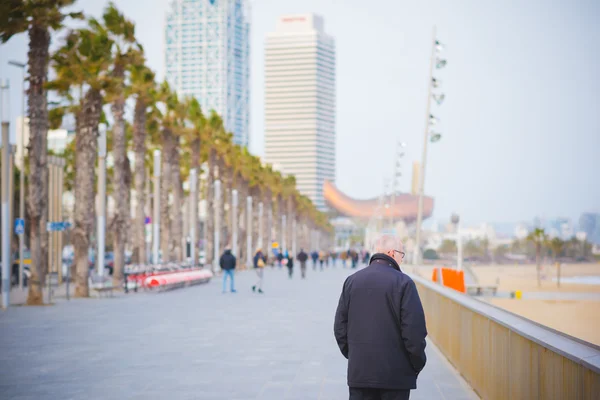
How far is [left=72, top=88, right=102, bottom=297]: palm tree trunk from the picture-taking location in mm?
30531

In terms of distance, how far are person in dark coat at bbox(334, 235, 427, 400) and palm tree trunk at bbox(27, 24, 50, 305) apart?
21.6m

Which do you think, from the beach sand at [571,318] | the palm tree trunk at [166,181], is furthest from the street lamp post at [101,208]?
the palm tree trunk at [166,181]

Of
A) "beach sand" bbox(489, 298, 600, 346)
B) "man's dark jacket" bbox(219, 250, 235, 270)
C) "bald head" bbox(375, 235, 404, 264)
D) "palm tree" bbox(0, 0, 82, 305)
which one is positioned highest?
"palm tree" bbox(0, 0, 82, 305)

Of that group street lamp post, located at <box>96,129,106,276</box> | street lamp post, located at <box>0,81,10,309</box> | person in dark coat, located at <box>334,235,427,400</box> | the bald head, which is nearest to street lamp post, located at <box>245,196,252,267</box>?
street lamp post, located at <box>96,129,106,276</box>

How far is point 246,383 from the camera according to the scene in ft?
33.9

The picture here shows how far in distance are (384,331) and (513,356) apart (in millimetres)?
2436

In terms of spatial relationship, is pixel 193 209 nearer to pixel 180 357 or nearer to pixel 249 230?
pixel 249 230

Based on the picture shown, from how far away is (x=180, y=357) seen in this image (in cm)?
1285

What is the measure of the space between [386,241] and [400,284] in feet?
1.49

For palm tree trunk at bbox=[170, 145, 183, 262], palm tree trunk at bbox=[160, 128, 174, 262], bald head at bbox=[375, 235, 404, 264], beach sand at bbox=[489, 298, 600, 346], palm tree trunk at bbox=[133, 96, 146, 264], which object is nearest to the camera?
bald head at bbox=[375, 235, 404, 264]

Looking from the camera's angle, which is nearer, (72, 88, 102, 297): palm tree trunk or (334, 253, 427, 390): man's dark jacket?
(334, 253, 427, 390): man's dark jacket

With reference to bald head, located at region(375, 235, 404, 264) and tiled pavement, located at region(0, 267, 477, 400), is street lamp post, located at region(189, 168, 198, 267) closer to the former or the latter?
tiled pavement, located at region(0, 267, 477, 400)

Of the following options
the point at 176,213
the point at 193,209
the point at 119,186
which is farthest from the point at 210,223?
the point at 119,186

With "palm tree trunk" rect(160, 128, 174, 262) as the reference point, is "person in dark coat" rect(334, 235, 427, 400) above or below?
below
